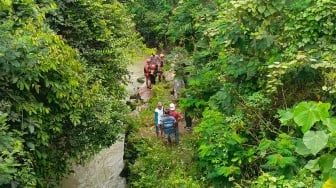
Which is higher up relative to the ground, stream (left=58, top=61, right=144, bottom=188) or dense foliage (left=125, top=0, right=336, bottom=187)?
dense foliage (left=125, top=0, right=336, bottom=187)

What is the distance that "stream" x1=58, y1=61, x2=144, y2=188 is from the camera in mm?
10672

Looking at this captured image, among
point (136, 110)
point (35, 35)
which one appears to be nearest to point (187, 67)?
point (136, 110)

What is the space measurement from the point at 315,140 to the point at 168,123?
7613mm

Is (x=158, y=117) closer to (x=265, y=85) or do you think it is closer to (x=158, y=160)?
(x=158, y=160)

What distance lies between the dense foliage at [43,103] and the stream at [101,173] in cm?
216

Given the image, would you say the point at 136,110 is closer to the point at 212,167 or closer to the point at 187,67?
the point at 187,67

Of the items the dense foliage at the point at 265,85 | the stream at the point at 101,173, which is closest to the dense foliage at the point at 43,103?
the dense foliage at the point at 265,85

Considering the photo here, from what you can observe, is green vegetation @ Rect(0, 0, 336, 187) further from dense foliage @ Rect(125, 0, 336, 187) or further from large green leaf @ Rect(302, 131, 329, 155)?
large green leaf @ Rect(302, 131, 329, 155)

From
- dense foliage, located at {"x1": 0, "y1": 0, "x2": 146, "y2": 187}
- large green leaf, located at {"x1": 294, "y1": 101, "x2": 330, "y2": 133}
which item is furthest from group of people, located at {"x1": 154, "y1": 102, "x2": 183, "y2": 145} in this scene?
large green leaf, located at {"x1": 294, "y1": 101, "x2": 330, "y2": 133}

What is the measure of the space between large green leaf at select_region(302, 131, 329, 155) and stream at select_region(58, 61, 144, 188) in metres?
7.54

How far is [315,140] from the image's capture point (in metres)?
2.89

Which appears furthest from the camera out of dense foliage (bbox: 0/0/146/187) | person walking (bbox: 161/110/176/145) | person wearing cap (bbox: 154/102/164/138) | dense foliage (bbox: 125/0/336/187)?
person wearing cap (bbox: 154/102/164/138)

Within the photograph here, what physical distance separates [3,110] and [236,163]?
3.29 m

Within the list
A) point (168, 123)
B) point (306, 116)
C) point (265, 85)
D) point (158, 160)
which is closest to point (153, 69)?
point (168, 123)
